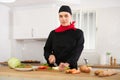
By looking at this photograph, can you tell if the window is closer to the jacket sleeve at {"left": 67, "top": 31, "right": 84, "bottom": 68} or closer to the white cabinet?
the white cabinet

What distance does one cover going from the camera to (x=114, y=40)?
14.0 ft

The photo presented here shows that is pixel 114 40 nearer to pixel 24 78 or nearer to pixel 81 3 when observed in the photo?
pixel 81 3

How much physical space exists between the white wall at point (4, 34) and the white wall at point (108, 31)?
6.43ft

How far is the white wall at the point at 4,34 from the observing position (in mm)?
4520

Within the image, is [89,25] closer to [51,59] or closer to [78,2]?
[78,2]

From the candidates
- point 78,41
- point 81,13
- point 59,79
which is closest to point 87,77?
point 59,79

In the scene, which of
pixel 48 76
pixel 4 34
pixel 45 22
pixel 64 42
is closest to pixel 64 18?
pixel 64 42

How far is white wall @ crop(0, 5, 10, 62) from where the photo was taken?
4520 mm

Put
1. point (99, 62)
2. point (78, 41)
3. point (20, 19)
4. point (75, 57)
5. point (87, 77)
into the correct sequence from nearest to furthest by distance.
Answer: point (87, 77)
point (75, 57)
point (78, 41)
point (99, 62)
point (20, 19)

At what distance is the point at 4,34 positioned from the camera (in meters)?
4.64

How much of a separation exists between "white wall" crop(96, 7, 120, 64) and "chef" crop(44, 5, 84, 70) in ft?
7.46

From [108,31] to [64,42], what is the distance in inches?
93.1

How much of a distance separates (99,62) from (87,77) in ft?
9.61

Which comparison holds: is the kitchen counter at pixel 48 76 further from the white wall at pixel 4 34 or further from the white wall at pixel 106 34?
the white wall at pixel 4 34
